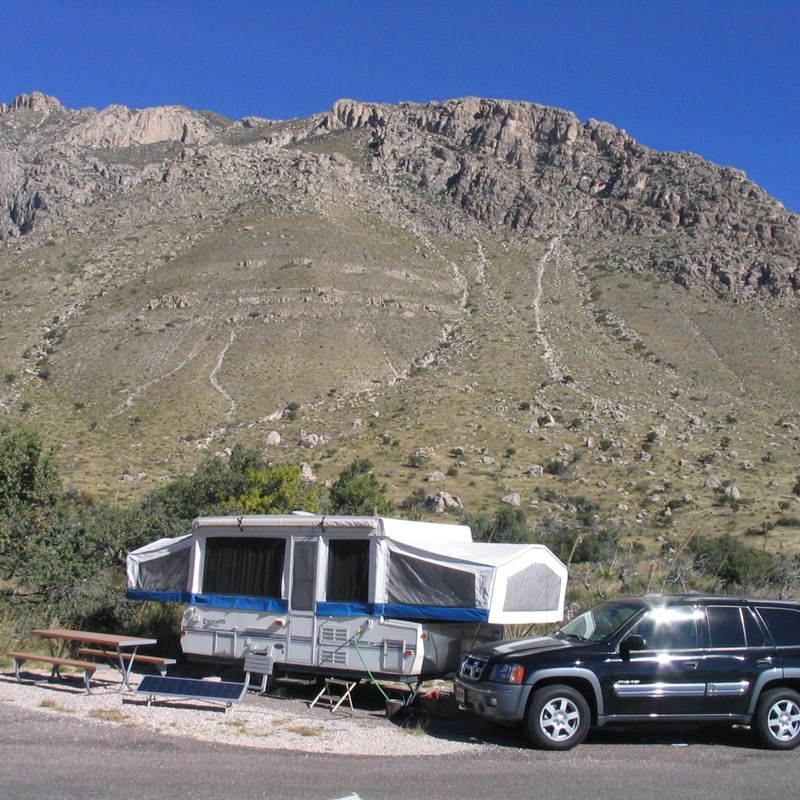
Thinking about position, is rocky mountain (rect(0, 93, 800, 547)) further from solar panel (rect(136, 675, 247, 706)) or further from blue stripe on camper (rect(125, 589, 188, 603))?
solar panel (rect(136, 675, 247, 706))

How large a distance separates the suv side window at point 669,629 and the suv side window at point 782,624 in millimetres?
908

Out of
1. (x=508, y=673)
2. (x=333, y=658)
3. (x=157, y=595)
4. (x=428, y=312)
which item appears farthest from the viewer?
(x=428, y=312)

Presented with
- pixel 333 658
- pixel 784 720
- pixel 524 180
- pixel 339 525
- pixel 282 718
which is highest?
pixel 524 180

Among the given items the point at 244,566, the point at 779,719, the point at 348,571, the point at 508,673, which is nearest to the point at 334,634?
the point at 348,571

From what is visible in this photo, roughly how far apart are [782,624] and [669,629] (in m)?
1.43

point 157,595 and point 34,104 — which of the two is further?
point 34,104

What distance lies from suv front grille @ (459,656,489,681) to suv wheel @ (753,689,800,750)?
3077 millimetres

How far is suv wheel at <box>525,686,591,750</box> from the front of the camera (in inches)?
337

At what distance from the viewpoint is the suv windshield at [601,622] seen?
9258mm

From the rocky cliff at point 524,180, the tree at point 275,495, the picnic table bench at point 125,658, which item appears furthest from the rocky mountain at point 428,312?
the picnic table bench at point 125,658

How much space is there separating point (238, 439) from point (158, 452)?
13.5ft

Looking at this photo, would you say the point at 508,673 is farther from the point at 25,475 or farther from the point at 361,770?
the point at 25,475

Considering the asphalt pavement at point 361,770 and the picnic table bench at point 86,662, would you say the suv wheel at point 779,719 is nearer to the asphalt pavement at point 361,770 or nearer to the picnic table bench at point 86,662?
the asphalt pavement at point 361,770

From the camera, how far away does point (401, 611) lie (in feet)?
34.2
